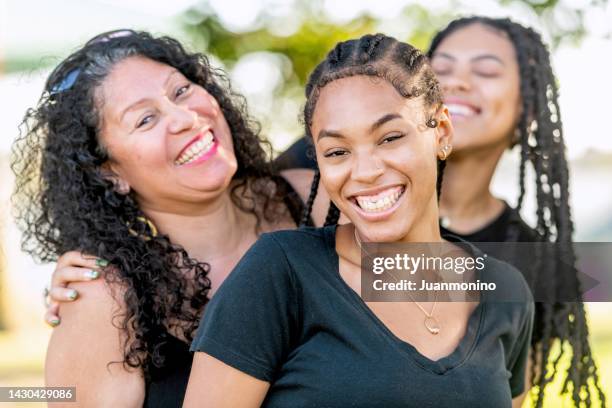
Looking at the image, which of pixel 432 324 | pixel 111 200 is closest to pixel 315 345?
pixel 432 324

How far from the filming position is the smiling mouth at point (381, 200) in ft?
8.14

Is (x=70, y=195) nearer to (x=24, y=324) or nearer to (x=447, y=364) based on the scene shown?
(x=447, y=364)

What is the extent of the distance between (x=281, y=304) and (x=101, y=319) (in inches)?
32.0

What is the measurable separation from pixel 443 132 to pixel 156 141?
3.50ft

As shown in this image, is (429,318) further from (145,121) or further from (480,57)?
(480,57)

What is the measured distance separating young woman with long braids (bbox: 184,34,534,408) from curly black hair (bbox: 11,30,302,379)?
2.14ft

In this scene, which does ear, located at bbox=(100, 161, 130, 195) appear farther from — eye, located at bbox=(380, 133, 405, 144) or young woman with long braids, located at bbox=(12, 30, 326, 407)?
eye, located at bbox=(380, 133, 405, 144)

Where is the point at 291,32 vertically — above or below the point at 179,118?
above

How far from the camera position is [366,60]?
2.50m

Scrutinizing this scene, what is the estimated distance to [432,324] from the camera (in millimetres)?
2562

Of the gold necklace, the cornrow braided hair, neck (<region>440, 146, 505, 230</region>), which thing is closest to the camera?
the gold necklace

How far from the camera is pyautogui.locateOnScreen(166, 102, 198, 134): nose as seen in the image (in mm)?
3193

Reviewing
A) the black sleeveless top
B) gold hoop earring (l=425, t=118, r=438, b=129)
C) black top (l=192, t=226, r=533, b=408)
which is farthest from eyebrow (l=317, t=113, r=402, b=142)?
the black sleeveless top

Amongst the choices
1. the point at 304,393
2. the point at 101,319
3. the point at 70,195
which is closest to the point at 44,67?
the point at 70,195
